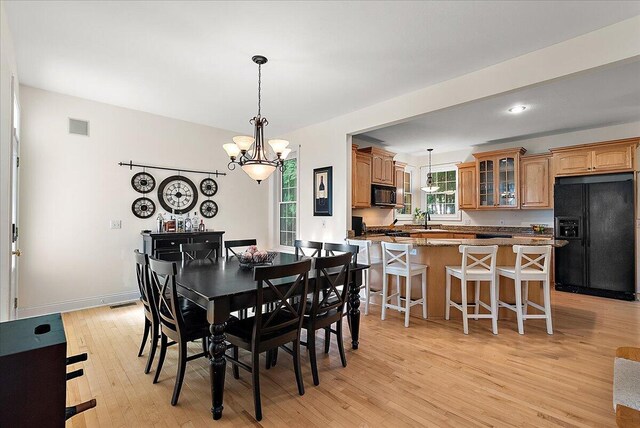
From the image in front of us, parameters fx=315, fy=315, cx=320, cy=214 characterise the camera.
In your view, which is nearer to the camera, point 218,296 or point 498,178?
point 218,296

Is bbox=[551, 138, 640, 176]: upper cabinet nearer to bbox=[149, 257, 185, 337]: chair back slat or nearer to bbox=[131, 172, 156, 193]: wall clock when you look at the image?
bbox=[149, 257, 185, 337]: chair back slat

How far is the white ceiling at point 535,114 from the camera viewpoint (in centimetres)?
364

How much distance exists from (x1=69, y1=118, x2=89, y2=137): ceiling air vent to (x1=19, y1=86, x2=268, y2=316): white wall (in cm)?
6

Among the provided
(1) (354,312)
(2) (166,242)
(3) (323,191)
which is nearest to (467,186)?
(3) (323,191)

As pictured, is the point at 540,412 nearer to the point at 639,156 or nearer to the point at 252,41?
the point at 252,41

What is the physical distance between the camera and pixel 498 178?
623cm

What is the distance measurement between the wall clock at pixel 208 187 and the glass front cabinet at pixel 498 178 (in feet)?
17.1

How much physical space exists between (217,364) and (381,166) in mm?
4766

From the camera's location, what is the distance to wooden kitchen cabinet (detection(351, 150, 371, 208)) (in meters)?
5.35

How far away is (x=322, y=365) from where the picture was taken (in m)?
2.71

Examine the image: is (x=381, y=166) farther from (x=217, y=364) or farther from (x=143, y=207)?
(x=217, y=364)

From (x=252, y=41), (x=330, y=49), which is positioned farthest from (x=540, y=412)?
(x=252, y=41)

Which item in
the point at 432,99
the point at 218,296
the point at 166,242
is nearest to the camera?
the point at 218,296

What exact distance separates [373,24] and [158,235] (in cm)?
375
